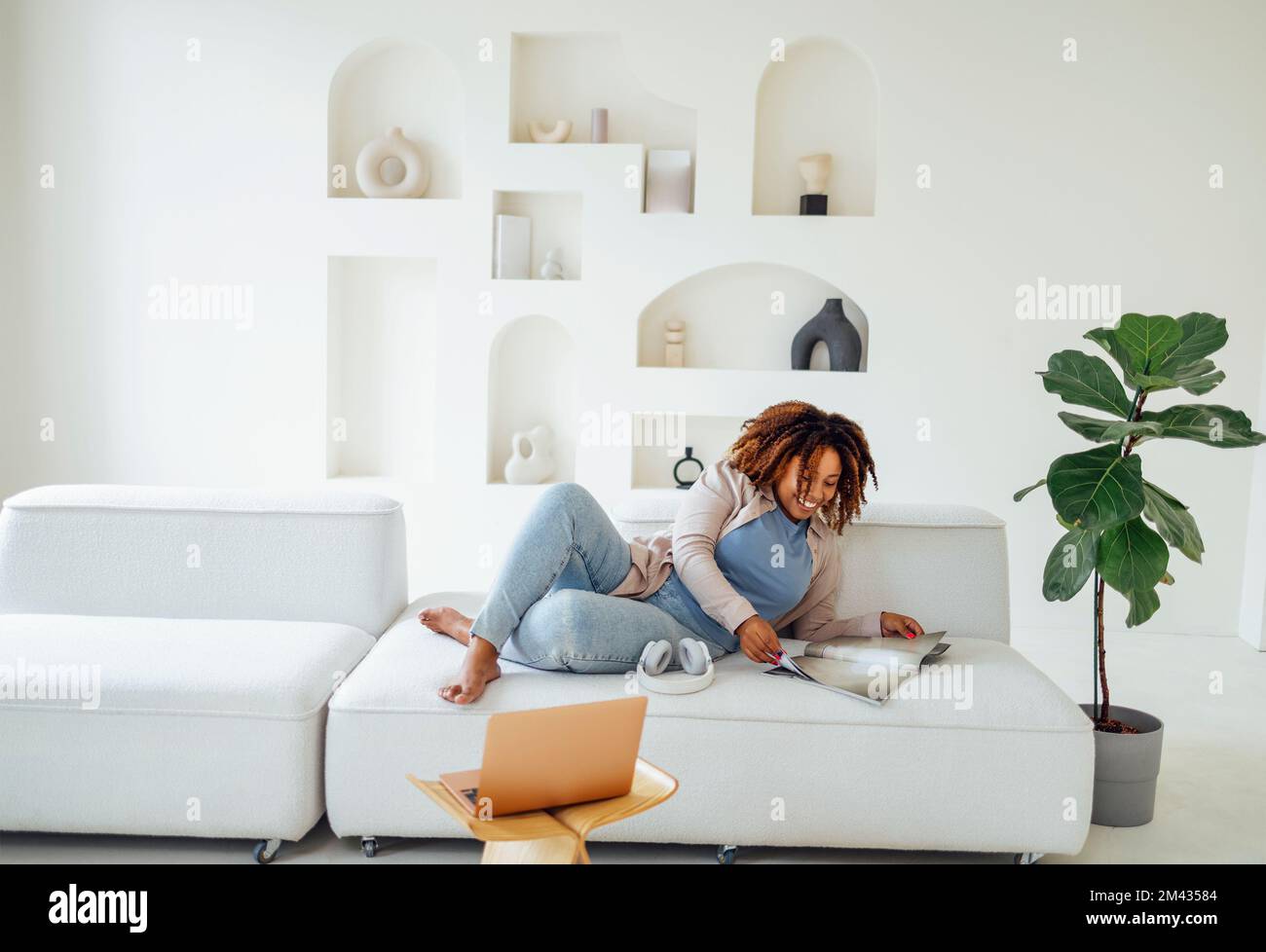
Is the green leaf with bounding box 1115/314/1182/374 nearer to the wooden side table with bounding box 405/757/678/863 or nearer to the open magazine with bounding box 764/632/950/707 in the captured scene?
the open magazine with bounding box 764/632/950/707

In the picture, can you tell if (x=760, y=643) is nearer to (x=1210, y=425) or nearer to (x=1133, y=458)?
(x=1133, y=458)

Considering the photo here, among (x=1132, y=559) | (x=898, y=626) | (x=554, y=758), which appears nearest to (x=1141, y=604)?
(x=1132, y=559)

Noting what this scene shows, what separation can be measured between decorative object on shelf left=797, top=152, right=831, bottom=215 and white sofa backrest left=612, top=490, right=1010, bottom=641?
2.02 meters

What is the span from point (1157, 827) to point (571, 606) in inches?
53.7

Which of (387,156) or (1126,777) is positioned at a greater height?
(387,156)

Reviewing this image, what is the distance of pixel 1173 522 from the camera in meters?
2.44

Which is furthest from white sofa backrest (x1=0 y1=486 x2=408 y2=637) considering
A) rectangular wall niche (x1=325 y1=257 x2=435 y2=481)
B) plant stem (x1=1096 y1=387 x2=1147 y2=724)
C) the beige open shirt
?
rectangular wall niche (x1=325 y1=257 x2=435 y2=481)

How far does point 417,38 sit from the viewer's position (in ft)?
14.6

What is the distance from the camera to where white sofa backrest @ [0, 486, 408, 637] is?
265 centimetres

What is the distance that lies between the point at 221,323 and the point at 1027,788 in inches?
138

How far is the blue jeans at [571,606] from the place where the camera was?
7.61ft

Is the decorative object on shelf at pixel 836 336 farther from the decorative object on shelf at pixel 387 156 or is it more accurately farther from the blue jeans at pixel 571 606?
the blue jeans at pixel 571 606
